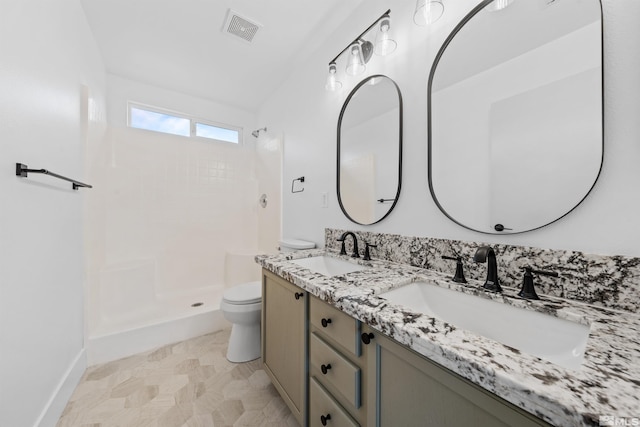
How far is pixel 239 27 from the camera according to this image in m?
1.72

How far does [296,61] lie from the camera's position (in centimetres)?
211

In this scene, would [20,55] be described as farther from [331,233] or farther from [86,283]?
[331,233]

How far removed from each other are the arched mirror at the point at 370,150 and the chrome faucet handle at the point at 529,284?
0.63 metres

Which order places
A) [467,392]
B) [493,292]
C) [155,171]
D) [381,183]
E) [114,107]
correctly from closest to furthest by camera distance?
[467,392] → [493,292] → [381,183] → [114,107] → [155,171]

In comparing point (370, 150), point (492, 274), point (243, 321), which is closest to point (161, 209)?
point (243, 321)

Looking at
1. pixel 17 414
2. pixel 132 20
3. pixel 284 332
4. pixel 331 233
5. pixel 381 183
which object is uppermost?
pixel 132 20

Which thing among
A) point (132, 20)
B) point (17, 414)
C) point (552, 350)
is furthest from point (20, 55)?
point (552, 350)

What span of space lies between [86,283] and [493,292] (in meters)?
2.48

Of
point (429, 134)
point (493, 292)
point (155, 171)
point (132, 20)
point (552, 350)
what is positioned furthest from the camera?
point (155, 171)

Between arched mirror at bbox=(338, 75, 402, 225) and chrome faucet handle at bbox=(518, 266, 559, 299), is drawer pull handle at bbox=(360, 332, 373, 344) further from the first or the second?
arched mirror at bbox=(338, 75, 402, 225)

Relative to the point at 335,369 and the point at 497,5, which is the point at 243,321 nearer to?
the point at 335,369

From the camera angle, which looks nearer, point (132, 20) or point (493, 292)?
point (493, 292)

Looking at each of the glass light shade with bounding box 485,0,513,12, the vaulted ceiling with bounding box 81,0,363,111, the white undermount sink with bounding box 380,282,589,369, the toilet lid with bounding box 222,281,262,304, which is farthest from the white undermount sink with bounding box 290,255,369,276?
the vaulted ceiling with bounding box 81,0,363,111

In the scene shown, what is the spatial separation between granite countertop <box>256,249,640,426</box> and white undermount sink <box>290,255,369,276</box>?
54 cm
